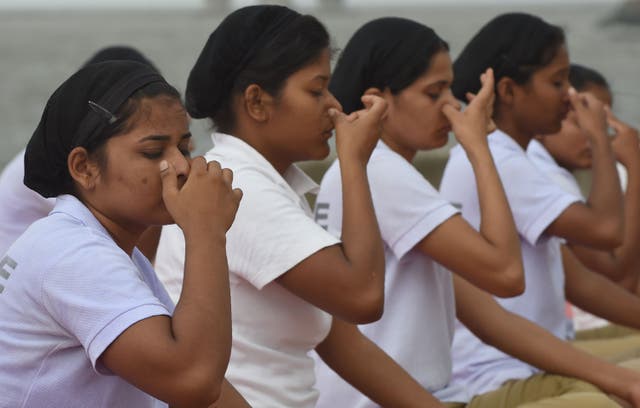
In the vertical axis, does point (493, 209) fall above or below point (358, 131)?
below

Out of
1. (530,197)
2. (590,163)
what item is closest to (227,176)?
(530,197)

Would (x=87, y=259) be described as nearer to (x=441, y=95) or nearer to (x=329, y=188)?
(x=329, y=188)

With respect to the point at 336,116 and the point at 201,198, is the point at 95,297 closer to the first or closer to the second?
the point at 201,198

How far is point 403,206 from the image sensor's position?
3.55 metres

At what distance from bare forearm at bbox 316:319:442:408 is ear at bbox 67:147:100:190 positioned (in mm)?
955

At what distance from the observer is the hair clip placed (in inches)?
103

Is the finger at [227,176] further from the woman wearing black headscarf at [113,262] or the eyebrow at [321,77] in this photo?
the eyebrow at [321,77]

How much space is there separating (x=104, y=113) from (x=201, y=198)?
0.83 ft

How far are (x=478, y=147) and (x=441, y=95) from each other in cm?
22

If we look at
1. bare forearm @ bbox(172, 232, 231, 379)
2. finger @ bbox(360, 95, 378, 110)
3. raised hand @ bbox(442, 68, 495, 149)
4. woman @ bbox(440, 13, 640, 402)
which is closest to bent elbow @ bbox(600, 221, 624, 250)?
woman @ bbox(440, 13, 640, 402)

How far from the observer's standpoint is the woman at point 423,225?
3.52 meters

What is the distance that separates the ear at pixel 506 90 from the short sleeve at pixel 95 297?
2101mm

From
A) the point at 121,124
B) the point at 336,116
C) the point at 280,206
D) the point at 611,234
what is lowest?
the point at 611,234

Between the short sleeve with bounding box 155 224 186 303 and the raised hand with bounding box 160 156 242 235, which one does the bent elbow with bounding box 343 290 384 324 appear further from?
the raised hand with bounding box 160 156 242 235
